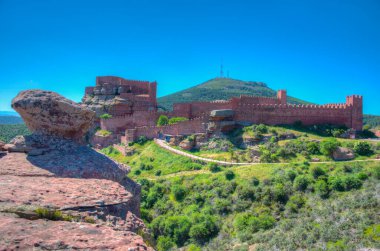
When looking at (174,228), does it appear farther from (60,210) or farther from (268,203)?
(60,210)

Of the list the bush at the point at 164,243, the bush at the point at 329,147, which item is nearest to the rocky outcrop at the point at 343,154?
the bush at the point at 329,147

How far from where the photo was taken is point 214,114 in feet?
95.9

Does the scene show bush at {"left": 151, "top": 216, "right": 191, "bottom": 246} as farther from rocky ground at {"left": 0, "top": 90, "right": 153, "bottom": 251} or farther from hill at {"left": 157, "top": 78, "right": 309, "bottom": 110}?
hill at {"left": 157, "top": 78, "right": 309, "bottom": 110}

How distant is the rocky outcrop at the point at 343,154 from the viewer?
2197 centimetres

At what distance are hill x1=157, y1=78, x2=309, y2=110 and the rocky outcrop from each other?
45876 mm

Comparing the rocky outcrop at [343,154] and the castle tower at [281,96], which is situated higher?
the castle tower at [281,96]

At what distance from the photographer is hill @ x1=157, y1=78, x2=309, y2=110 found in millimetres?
74500

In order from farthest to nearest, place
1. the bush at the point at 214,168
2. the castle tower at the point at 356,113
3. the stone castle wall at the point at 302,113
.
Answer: the stone castle wall at the point at 302,113 < the castle tower at the point at 356,113 < the bush at the point at 214,168

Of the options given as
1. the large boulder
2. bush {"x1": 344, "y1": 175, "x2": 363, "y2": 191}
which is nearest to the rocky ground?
the large boulder

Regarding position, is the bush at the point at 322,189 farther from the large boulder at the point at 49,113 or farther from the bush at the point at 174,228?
the large boulder at the point at 49,113

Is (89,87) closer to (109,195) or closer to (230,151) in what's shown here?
(230,151)

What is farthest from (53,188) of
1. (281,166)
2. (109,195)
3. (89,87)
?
(89,87)

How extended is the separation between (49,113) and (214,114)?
23.4m

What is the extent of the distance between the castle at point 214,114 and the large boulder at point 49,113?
22.9 meters
